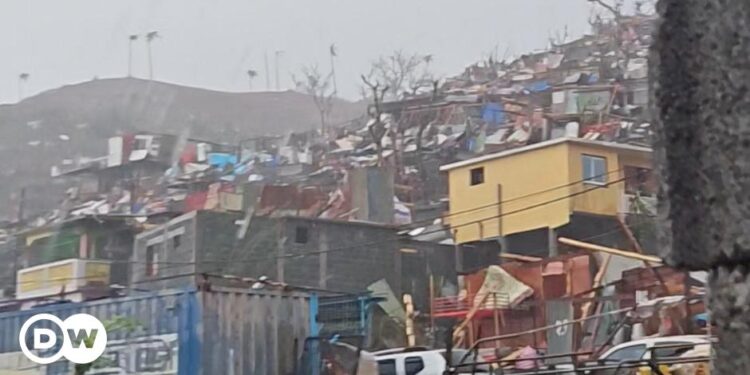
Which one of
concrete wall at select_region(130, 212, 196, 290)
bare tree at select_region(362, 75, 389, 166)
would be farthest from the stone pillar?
bare tree at select_region(362, 75, 389, 166)

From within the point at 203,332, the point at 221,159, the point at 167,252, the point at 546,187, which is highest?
the point at 221,159

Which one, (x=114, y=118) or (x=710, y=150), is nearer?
(x=710, y=150)

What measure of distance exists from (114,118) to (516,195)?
24.4 meters

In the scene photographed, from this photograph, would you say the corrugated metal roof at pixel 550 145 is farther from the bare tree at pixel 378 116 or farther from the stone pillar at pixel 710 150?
the stone pillar at pixel 710 150

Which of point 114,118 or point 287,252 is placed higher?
A: point 114,118

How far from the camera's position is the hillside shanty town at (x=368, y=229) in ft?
43.1

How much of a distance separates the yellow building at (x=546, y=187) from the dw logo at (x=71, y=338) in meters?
14.6

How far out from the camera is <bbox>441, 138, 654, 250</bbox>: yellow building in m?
27.3

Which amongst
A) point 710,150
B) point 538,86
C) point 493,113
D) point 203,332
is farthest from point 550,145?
point 710,150

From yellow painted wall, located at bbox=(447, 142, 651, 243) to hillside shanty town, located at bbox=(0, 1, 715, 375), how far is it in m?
0.06

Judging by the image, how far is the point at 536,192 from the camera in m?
27.9

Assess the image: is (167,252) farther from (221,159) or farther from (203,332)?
(221,159)

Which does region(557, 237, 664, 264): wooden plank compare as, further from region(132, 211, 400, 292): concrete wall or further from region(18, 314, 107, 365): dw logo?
region(18, 314, 107, 365): dw logo

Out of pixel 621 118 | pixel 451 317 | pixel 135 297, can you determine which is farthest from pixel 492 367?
pixel 621 118
